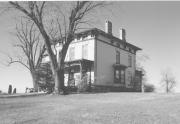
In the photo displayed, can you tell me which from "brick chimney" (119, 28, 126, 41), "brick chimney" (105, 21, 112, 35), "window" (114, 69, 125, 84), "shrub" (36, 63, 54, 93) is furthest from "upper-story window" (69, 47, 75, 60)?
"brick chimney" (119, 28, 126, 41)

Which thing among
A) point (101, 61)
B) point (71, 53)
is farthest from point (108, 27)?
point (71, 53)

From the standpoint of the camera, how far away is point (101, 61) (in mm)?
30062

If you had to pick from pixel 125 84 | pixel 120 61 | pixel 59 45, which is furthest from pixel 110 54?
pixel 59 45

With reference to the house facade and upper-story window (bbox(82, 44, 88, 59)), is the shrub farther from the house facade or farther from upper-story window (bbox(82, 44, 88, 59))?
upper-story window (bbox(82, 44, 88, 59))

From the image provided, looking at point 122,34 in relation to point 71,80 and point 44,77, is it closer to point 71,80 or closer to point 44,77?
point 71,80

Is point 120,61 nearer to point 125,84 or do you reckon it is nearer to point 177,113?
point 125,84

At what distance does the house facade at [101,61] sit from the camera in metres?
28.8

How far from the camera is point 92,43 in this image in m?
29.2

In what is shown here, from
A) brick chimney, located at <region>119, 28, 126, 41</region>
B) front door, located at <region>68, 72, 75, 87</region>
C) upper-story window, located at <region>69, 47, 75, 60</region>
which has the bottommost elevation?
front door, located at <region>68, 72, 75, 87</region>

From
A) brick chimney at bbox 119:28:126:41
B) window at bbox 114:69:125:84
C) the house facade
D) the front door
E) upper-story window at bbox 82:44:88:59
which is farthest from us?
brick chimney at bbox 119:28:126:41

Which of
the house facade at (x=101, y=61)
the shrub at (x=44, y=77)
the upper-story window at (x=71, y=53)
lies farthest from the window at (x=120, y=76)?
the shrub at (x=44, y=77)

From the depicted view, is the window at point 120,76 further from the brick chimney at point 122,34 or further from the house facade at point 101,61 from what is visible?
the brick chimney at point 122,34

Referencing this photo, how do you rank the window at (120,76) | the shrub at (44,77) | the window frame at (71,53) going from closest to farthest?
the shrub at (44,77), the window frame at (71,53), the window at (120,76)

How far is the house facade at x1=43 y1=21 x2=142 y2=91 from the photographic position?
94.5 ft
